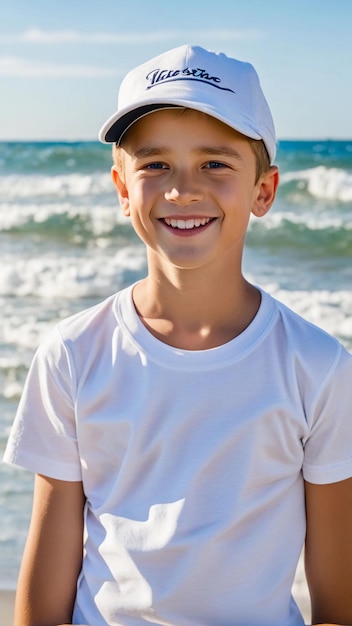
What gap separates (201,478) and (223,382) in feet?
0.63

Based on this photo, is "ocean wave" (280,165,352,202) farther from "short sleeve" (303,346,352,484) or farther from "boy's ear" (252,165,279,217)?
"short sleeve" (303,346,352,484)

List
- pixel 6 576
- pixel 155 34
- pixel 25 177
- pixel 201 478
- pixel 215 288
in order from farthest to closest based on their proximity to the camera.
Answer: pixel 155 34 < pixel 25 177 < pixel 6 576 < pixel 215 288 < pixel 201 478

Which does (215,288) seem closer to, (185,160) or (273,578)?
(185,160)

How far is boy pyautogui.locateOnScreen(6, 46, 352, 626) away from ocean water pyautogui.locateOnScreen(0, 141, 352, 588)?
4.96 feet

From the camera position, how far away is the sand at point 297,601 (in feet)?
10.5

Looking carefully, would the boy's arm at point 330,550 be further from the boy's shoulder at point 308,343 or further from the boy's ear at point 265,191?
the boy's ear at point 265,191

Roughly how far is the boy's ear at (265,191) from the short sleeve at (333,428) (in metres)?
0.39

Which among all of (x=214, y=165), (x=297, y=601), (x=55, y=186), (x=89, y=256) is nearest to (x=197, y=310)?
(x=214, y=165)

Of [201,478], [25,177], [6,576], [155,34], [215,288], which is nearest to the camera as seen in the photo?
[201,478]

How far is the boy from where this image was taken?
2.08 meters

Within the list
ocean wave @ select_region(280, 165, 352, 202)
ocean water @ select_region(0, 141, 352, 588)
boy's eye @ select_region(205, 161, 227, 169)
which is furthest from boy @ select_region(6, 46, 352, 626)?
ocean wave @ select_region(280, 165, 352, 202)

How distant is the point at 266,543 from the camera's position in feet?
6.88

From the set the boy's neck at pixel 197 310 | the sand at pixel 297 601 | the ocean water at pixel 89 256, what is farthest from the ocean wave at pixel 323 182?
the boy's neck at pixel 197 310

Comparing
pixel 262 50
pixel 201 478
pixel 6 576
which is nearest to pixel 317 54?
pixel 262 50
